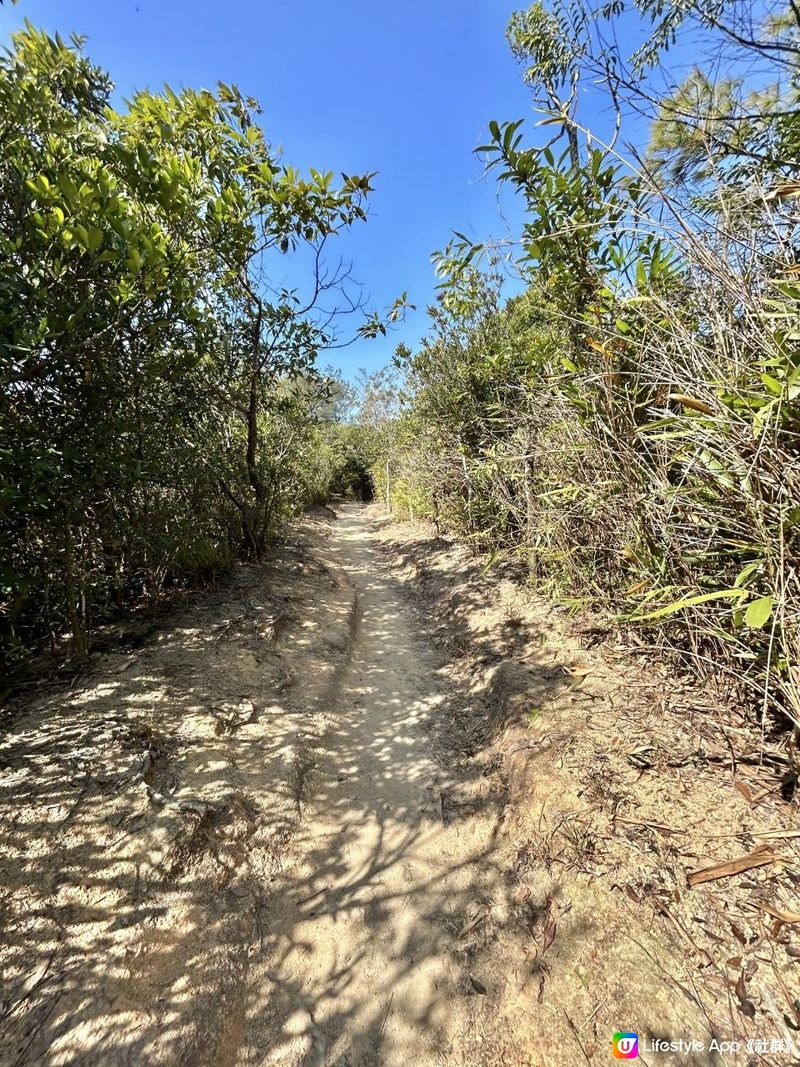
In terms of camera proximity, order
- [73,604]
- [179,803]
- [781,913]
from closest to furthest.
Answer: [781,913] < [179,803] < [73,604]

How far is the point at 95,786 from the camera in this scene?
7.81ft

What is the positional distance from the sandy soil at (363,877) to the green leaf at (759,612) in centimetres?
97

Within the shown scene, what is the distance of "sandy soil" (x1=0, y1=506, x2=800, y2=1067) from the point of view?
1.55 m

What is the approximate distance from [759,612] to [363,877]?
2512 mm

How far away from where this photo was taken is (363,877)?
2.33m

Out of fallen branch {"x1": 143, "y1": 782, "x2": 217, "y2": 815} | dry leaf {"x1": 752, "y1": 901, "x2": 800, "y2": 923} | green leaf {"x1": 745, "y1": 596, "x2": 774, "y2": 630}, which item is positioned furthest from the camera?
fallen branch {"x1": 143, "y1": 782, "x2": 217, "y2": 815}

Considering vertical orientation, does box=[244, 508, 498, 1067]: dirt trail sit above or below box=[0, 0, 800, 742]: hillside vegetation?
below

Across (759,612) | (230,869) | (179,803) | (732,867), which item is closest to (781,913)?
(732,867)

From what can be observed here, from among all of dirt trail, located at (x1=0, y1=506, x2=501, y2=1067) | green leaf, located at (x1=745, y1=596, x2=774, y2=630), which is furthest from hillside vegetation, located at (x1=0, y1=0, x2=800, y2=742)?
dirt trail, located at (x1=0, y1=506, x2=501, y2=1067)

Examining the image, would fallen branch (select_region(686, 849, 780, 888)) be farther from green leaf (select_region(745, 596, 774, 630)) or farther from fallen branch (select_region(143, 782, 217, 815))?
fallen branch (select_region(143, 782, 217, 815))

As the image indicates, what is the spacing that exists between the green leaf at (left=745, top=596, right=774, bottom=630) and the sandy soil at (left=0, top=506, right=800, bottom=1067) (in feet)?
3.18

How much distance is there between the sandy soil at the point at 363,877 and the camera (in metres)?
1.55

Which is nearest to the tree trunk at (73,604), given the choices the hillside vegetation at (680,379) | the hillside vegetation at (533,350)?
the hillside vegetation at (533,350)

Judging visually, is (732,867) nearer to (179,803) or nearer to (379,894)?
(379,894)
